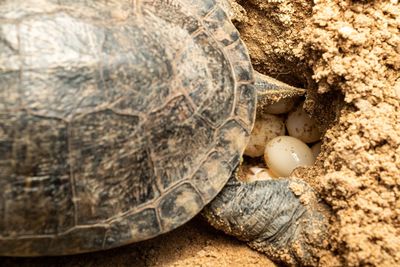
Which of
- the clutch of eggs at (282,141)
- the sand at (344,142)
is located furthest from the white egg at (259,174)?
the sand at (344,142)

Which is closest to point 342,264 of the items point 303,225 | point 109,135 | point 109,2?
point 303,225

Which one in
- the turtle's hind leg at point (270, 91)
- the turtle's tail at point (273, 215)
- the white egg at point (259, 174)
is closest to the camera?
the turtle's tail at point (273, 215)

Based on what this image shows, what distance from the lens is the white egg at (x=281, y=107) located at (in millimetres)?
2357

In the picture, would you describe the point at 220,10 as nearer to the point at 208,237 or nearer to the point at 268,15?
the point at 268,15

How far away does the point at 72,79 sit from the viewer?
5.51 feet

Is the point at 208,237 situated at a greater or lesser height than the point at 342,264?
lesser

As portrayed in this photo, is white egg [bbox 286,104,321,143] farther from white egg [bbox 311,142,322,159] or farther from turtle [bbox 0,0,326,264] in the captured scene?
turtle [bbox 0,0,326,264]

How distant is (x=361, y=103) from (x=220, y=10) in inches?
26.9

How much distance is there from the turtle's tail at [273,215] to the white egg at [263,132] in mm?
409

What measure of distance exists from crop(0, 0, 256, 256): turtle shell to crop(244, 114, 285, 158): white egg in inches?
16.6

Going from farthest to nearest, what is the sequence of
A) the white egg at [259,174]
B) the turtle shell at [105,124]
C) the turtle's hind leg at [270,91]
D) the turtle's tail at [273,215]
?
the white egg at [259,174], the turtle's hind leg at [270,91], the turtle's tail at [273,215], the turtle shell at [105,124]

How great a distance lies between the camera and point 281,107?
2.39 metres

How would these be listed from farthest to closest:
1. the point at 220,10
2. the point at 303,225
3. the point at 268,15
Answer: the point at 268,15 → the point at 220,10 → the point at 303,225

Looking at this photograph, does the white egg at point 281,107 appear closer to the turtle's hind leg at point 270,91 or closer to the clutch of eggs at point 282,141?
the clutch of eggs at point 282,141
